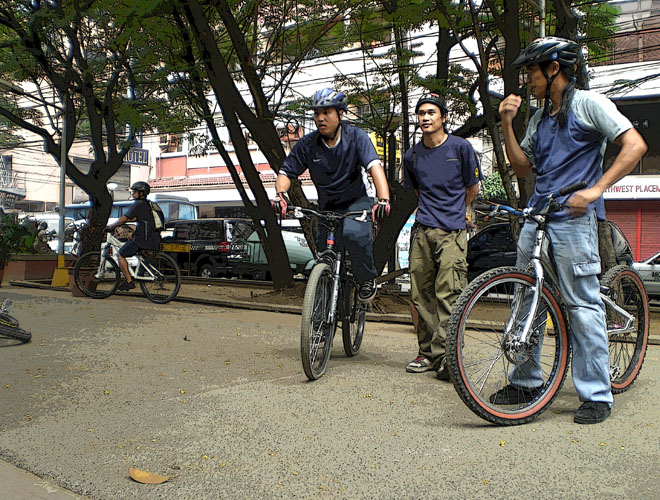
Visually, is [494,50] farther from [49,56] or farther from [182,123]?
[49,56]

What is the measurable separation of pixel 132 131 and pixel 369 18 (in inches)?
244

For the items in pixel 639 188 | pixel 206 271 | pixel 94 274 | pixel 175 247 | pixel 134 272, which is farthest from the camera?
pixel 639 188

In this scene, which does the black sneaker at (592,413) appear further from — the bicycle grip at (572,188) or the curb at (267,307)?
the curb at (267,307)

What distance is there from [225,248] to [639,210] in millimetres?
15765

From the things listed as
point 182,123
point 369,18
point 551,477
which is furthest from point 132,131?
point 551,477

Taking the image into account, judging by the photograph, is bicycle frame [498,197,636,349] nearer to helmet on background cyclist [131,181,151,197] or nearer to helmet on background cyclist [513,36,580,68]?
helmet on background cyclist [513,36,580,68]

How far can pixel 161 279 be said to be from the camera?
12.2 meters

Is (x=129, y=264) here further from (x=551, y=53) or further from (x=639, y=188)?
(x=639, y=188)

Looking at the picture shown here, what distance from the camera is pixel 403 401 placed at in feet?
15.2

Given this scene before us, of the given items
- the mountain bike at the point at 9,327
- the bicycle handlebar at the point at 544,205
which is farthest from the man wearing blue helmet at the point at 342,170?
the mountain bike at the point at 9,327

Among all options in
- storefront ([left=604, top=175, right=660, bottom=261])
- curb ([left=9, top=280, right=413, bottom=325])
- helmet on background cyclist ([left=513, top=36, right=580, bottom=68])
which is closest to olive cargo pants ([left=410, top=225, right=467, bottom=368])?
helmet on background cyclist ([left=513, top=36, right=580, bottom=68])

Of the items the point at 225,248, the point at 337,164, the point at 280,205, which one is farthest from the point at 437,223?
the point at 225,248

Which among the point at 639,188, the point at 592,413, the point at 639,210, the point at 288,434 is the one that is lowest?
the point at 288,434

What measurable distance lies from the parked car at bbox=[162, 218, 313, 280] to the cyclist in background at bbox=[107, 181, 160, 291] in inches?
396
